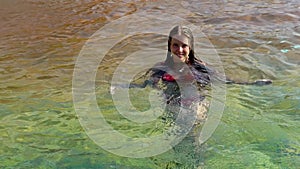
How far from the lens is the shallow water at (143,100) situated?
4.93 m

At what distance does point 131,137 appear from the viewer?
550 centimetres

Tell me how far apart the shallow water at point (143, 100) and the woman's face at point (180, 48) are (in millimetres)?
997

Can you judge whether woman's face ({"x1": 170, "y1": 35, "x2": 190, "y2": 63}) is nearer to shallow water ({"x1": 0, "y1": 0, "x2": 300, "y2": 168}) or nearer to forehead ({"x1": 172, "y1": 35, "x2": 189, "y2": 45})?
forehead ({"x1": 172, "y1": 35, "x2": 189, "y2": 45})

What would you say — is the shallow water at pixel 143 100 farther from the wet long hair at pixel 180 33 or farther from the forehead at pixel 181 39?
the forehead at pixel 181 39

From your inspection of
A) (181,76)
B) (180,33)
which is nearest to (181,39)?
(180,33)

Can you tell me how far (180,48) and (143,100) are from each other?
1728 millimetres

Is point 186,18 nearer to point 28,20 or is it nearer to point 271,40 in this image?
point 271,40

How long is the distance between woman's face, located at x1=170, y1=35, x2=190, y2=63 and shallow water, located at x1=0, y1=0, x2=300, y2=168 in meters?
1.00

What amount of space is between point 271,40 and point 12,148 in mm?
6047

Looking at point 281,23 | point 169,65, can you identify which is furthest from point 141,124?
point 281,23

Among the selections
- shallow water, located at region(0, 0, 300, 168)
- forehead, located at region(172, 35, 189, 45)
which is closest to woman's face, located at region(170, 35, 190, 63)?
Result: forehead, located at region(172, 35, 189, 45)

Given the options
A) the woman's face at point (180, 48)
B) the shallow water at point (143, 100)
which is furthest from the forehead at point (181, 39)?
the shallow water at point (143, 100)

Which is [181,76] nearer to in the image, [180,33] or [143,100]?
[180,33]

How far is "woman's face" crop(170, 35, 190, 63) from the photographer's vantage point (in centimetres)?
495
